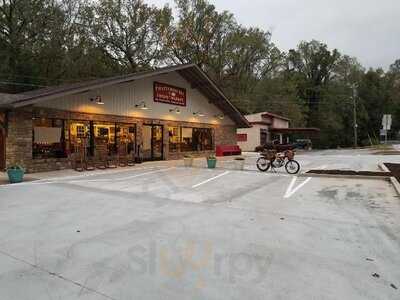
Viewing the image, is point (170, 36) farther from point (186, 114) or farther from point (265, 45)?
point (186, 114)

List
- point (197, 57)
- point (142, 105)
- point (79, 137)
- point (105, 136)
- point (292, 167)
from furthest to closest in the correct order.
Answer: point (197, 57)
point (142, 105)
point (105, 136)
point (79, 137)
point (292, 167)

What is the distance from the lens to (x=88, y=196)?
785cm

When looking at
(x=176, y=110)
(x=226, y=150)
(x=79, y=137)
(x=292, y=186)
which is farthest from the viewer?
(x=226, y=150)

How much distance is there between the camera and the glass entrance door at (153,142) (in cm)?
1758

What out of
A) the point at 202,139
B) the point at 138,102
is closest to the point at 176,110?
the point at 138,102

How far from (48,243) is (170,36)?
31656 mm

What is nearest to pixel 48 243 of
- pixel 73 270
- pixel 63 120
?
pixel 73 270

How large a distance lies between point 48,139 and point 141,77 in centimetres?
522

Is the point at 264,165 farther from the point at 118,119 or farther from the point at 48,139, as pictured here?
the point at 48,139

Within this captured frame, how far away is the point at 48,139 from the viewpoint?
1301 centimetres

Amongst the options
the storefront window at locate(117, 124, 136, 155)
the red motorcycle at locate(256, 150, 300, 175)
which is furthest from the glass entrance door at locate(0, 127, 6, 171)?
the red motorcycle at locate(256, 150, 300, 175)

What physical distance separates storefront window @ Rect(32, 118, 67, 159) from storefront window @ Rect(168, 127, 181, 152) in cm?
671
